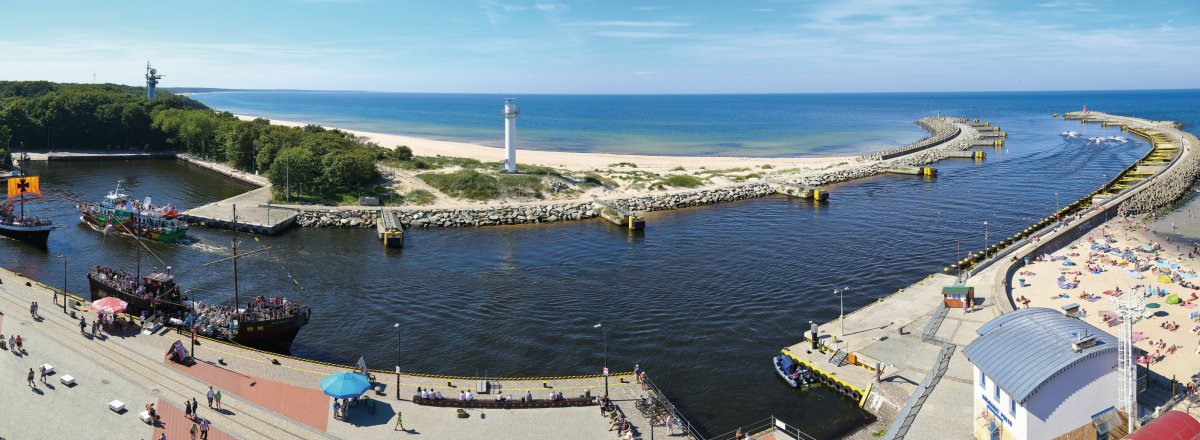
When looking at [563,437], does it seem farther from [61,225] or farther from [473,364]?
[61,225]

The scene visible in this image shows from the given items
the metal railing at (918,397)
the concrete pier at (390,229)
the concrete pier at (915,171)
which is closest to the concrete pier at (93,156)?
the concrete pier at (390,229)

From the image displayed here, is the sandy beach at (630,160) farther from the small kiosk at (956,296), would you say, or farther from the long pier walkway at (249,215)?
the small kiosk at (956,296)

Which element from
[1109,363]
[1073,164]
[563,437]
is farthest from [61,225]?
[1073,164]

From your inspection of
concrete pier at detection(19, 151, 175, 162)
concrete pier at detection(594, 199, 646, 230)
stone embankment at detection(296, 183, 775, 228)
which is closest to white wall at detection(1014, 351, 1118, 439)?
concrete pier at detection(594, 199, 646, 230)

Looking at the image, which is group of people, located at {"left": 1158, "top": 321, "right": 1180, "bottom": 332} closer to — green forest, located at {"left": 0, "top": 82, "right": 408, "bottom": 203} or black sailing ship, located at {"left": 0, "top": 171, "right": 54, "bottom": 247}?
green forest, located at {"left": 0, "top": 82, "right": 408, "bottom": 203}

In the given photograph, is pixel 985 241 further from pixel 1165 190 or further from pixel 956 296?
pixel 1165 190
